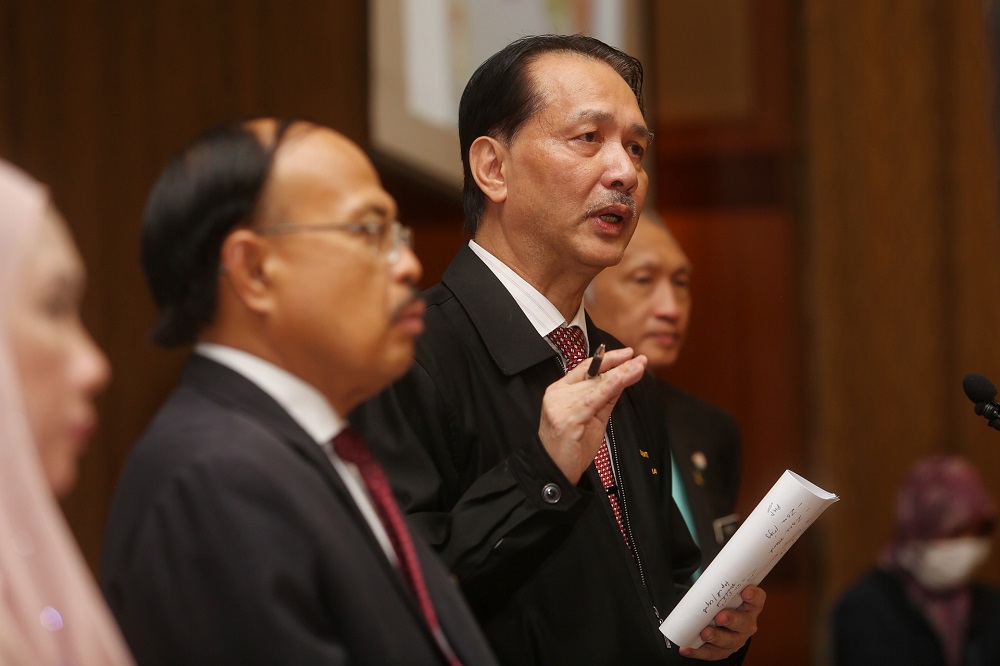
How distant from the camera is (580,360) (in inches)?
82.3

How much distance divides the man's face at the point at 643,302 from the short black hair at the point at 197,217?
1908 mm

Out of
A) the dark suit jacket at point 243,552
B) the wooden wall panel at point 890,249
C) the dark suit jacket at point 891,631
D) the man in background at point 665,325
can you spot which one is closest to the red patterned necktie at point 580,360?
the dark suit jacket at point 243,552

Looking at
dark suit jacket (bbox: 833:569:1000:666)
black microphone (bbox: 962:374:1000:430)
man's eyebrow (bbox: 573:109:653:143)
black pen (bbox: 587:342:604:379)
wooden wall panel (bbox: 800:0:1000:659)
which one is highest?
man's eyebrow (bbox: 573:109:653:143)

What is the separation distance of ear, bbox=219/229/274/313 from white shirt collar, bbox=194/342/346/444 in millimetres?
58

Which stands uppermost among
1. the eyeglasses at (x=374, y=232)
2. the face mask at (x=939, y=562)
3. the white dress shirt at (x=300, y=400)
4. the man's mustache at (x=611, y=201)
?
the eyeglasses at (x=374, y=232)

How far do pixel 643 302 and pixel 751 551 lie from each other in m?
1.55

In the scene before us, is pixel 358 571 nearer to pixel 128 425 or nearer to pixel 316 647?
pixel 316 647

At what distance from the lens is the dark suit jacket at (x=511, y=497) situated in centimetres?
179

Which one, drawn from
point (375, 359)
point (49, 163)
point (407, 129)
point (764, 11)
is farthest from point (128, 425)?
point (375, 359)

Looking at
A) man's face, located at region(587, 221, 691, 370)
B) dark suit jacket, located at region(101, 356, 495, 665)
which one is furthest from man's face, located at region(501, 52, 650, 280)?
man's face, located at region(587, 221, 691, 370)

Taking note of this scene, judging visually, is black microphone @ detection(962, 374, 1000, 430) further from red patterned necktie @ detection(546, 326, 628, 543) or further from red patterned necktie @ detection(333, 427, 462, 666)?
red patterned necktie @ detection(333, 427, 462, 666)

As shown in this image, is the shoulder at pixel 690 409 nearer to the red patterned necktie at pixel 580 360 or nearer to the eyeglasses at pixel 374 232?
the red patterned necktie at pixel 580 360

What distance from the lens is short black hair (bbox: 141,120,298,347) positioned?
1.42 metres

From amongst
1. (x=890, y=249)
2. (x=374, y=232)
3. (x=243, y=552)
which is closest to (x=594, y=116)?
(x=374, y=232)
